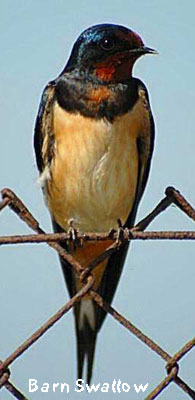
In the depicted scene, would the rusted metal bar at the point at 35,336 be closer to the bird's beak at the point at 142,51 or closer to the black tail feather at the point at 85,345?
the black tail feather at the point at 85,345

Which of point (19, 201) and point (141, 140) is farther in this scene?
point (141, 140)

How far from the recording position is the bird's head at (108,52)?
6.46 feet

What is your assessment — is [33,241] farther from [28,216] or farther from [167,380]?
[167,380]

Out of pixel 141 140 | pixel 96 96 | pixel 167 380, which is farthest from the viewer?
pixel 141 140

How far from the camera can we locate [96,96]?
76.8 inches

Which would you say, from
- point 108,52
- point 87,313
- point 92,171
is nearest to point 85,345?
point 87,313

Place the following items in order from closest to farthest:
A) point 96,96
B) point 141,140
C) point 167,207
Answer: point 167,207, point 96,96, point 141,140

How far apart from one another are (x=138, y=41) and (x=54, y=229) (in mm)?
485

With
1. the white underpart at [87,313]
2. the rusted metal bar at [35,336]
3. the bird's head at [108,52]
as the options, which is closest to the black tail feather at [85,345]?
the white underpart at [87,313]

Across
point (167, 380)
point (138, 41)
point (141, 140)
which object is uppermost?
point (138, 41)

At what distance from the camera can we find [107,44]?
2035 millimetres

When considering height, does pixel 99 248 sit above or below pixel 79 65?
below

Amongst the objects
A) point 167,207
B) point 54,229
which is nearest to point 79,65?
point 54,229

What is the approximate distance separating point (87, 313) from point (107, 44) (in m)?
0.61
